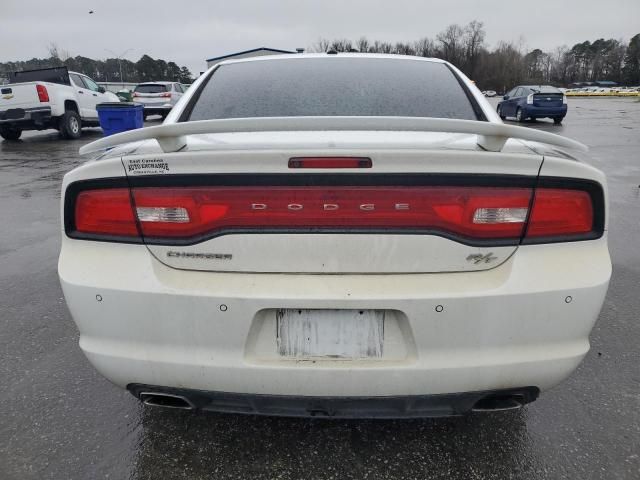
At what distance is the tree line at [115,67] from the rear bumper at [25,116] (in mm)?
47241

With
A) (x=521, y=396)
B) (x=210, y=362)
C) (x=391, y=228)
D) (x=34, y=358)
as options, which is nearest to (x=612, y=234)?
(x=521, y=396)

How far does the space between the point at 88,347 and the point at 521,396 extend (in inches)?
61.6

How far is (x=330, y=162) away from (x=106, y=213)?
0.81 meters

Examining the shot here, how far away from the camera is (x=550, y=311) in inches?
62.2

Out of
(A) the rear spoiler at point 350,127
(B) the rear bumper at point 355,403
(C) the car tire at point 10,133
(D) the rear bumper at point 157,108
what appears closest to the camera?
(A) the rear spoiler at point 350,127

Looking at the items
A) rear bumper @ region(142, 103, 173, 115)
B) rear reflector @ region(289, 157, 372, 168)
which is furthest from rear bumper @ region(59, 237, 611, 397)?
rear bumper @ region(142, 103, 173, 115)

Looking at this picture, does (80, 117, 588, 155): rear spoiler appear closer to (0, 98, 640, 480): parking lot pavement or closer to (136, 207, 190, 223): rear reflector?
(136, 207, 190, 223): rear reflector

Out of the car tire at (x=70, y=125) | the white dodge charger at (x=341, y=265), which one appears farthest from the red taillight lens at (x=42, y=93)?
the white dodge charger at (x=341, y=265)

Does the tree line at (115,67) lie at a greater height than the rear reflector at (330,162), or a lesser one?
greater

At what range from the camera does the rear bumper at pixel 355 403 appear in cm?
163

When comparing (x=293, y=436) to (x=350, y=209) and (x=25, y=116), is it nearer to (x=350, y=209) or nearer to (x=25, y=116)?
(x=350, y=209)

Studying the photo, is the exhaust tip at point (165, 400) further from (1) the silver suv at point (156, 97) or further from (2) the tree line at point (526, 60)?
(2) the tree line at point (526, 60)

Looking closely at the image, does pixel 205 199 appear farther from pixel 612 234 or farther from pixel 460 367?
pixel 612 234

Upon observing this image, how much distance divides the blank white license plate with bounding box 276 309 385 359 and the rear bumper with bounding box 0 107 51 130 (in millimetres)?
13874
